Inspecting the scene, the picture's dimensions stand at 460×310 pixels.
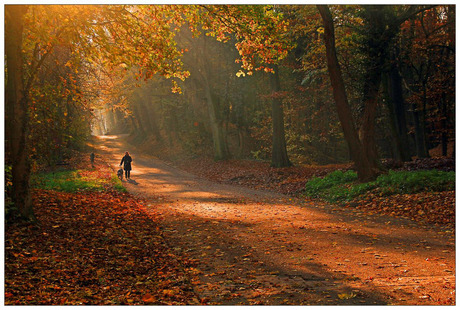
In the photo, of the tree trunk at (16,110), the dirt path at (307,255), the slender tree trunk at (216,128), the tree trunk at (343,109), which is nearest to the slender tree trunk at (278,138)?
the slender tree trunk at (216,128)

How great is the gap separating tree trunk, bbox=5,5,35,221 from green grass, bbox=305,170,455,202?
11.1 metres

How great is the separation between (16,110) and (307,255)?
7244 mm

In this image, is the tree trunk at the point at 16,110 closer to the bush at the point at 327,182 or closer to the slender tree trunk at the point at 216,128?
the bush at the point at 327,182

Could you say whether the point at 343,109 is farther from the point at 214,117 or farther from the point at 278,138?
the point at 214,117

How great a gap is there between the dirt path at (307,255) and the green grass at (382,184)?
7.03 feet

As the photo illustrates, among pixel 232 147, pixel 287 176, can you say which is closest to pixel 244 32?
pixel 287 176

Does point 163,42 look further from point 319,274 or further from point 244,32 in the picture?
point 319,274

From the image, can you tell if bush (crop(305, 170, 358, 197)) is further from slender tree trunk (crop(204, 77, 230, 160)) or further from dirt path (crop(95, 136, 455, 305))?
slender tree trunk (crop(204, 77, 230, 160))

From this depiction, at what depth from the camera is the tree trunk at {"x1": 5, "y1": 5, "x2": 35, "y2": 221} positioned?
8.75 metres

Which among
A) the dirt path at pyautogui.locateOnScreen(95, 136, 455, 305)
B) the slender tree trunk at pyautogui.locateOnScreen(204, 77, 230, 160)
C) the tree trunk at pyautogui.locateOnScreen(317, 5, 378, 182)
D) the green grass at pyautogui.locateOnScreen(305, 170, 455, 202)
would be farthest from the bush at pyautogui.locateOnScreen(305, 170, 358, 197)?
the slender tree trunk at pyautogui.locateOnScreen(204, 77, 230, 160)

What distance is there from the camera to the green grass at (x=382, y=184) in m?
13.7

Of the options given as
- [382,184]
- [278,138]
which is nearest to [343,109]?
[382,184]

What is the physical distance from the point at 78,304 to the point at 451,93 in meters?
21.2

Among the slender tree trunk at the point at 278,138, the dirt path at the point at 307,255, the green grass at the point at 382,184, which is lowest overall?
the dirt path at the point at 307,255
